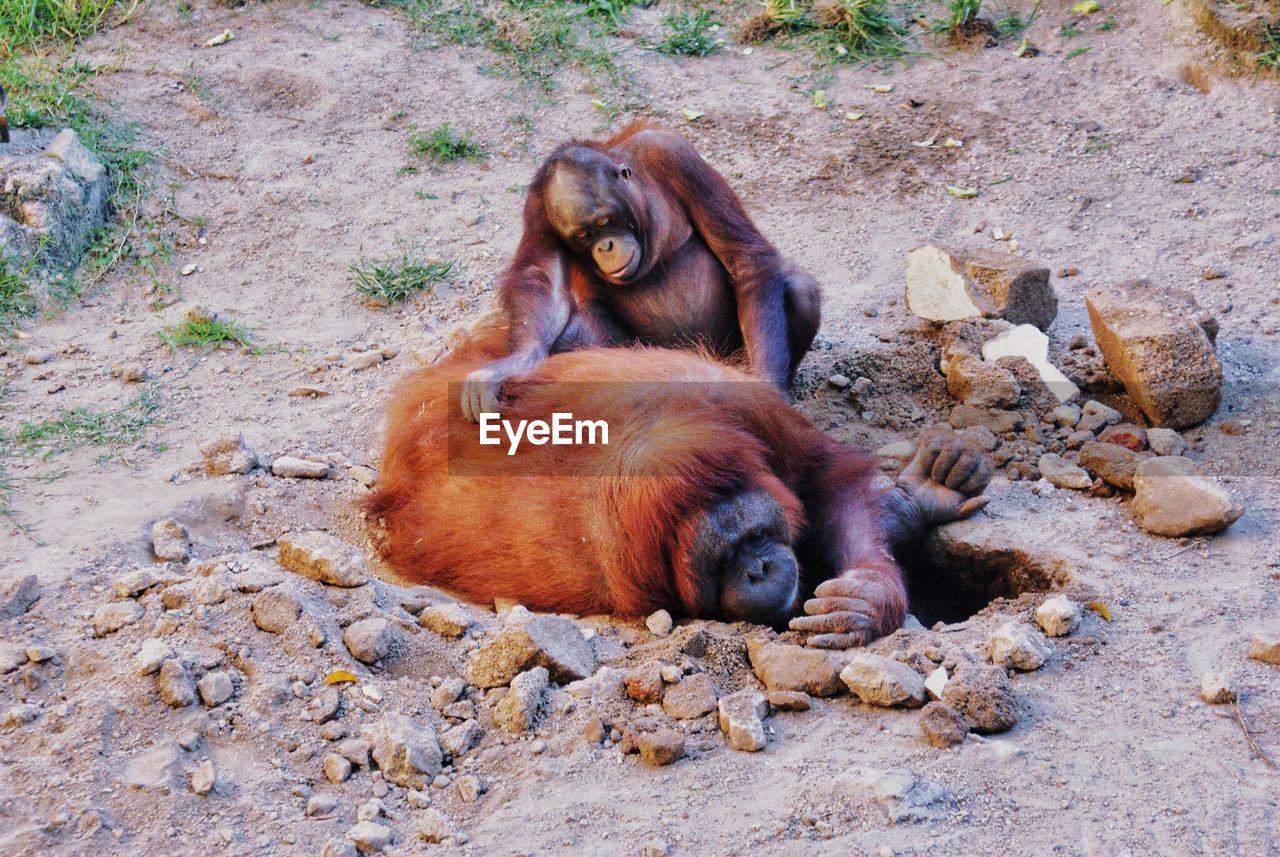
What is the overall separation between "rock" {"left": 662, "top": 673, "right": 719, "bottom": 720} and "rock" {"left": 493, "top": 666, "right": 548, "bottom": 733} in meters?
0.26

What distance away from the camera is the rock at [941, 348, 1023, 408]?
418 centimetres

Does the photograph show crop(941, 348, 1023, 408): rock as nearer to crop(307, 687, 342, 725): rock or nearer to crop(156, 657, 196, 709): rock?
crop(307, 687, 342, 725): rock

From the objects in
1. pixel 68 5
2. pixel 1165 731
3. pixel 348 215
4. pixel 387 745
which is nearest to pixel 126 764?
pixel 387 745

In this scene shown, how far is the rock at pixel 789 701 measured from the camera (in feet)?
8.82

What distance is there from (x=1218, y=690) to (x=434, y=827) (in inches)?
60.6

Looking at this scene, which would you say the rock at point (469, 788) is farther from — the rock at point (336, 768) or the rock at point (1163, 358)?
the rock at point (1163, 358)

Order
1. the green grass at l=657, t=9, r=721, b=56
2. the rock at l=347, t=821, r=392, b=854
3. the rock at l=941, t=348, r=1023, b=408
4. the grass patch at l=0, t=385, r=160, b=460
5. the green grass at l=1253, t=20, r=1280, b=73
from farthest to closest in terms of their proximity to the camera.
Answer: the green grass at l=657, t=9, r=721, b=56 < the green grass at l=1253, t=20, r=1280, b=73 < the rock at l=941, t=348, r=1023, b=408 < the grass patch at l=0, t=385, r=160, b=460 < the rock at l=347, t=821, r=392, b=854

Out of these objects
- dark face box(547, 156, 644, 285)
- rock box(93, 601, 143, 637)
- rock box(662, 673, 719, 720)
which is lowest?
rock box(93, 601, 143, 637)

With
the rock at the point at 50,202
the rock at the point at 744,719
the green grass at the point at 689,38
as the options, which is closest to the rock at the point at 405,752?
the rock at the point at 744,719

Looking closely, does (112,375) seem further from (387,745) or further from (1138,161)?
(1138,161)

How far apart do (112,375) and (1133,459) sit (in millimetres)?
3252

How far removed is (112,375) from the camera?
176 inches

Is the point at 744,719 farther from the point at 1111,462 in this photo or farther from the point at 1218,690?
the point at 1111,462

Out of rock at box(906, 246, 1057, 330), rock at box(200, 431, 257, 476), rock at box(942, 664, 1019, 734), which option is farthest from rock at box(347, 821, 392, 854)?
rock at box(906, 246, 1057, 330)
